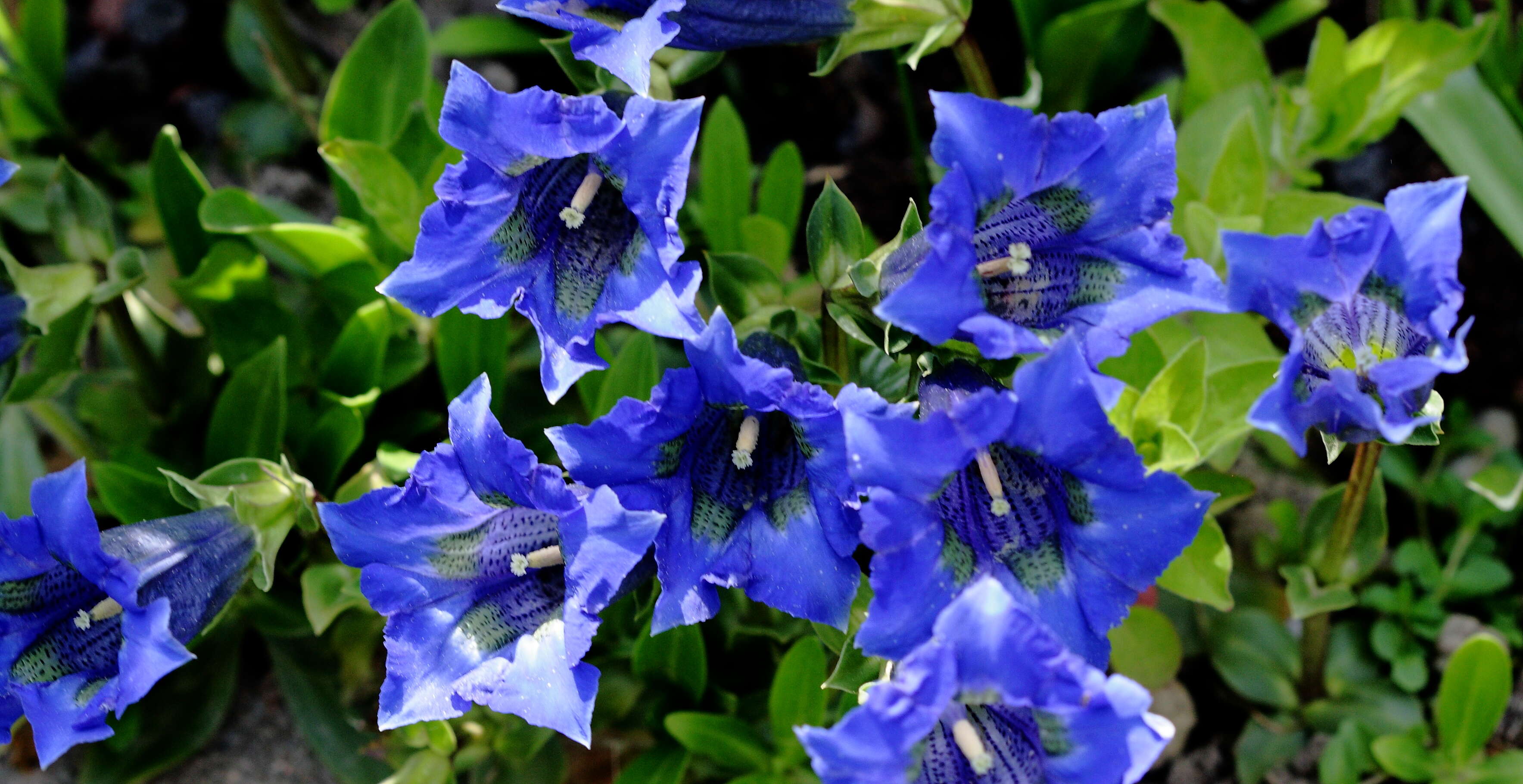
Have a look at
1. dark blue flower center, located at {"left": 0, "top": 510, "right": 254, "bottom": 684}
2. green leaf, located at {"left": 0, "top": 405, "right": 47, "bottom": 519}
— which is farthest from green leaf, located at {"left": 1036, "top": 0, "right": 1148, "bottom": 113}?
green leaf, located at {"left": 0, "top": 405, "right": 47, "bottom": 519}

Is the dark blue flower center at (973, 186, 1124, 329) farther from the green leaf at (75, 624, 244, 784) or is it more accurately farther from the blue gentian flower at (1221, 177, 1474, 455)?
the green leaf at (75, 624, 244, 784)

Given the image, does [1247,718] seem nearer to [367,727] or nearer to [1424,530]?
[1424,530]

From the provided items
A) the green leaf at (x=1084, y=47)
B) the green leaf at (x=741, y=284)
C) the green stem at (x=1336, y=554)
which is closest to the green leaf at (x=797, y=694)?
the green leaf at (x=741, y=284)

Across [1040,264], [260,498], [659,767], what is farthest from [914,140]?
[260,498]

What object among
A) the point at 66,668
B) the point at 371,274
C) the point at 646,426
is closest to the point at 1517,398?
the point at 646,426

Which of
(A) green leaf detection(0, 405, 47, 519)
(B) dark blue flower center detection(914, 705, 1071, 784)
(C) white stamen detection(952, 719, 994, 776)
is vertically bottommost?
(A) green leaf detection(0, 405, 47, 519)

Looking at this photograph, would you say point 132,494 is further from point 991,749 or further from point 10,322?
point 991,749
